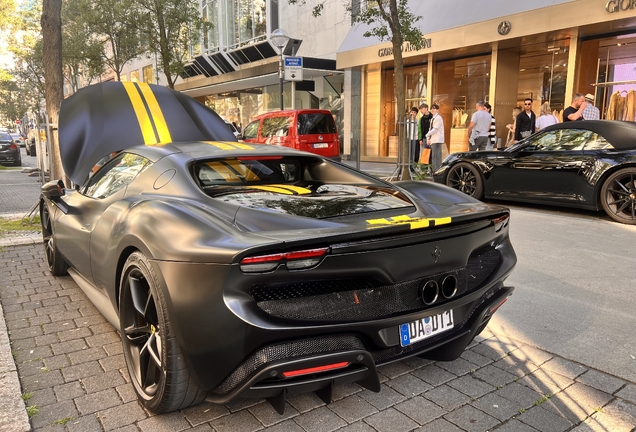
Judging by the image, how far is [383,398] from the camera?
261cm

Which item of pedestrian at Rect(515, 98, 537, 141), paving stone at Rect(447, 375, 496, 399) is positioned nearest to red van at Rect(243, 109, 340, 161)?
pedestrian at Rect(515, 98, 537, 141)

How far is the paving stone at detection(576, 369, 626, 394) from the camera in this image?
8.91 feet

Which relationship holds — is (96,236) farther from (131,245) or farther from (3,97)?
(3,97)

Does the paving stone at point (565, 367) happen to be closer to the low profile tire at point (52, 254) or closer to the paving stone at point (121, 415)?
the paving stone at point (121, 415)

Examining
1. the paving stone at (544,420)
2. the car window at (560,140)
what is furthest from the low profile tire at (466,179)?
the paving stone at (544,420)

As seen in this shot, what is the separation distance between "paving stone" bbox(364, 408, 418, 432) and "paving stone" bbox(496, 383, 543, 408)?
24.0 inches

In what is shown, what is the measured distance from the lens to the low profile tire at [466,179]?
884 cm

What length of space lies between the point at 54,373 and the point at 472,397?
2412 mm

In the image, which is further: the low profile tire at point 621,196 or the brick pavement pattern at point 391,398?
the low profile tire at point 621,196

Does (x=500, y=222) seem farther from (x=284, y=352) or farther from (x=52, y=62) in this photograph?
(x=52, y=62)

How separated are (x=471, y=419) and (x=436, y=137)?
34.1 feet

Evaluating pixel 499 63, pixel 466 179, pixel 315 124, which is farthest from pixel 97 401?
pixel 499 63

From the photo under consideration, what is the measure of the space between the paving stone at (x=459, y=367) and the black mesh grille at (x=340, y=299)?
28.7 inches

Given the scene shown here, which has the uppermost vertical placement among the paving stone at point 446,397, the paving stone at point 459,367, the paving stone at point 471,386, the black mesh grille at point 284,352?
the black mesh grille at point 284,352
